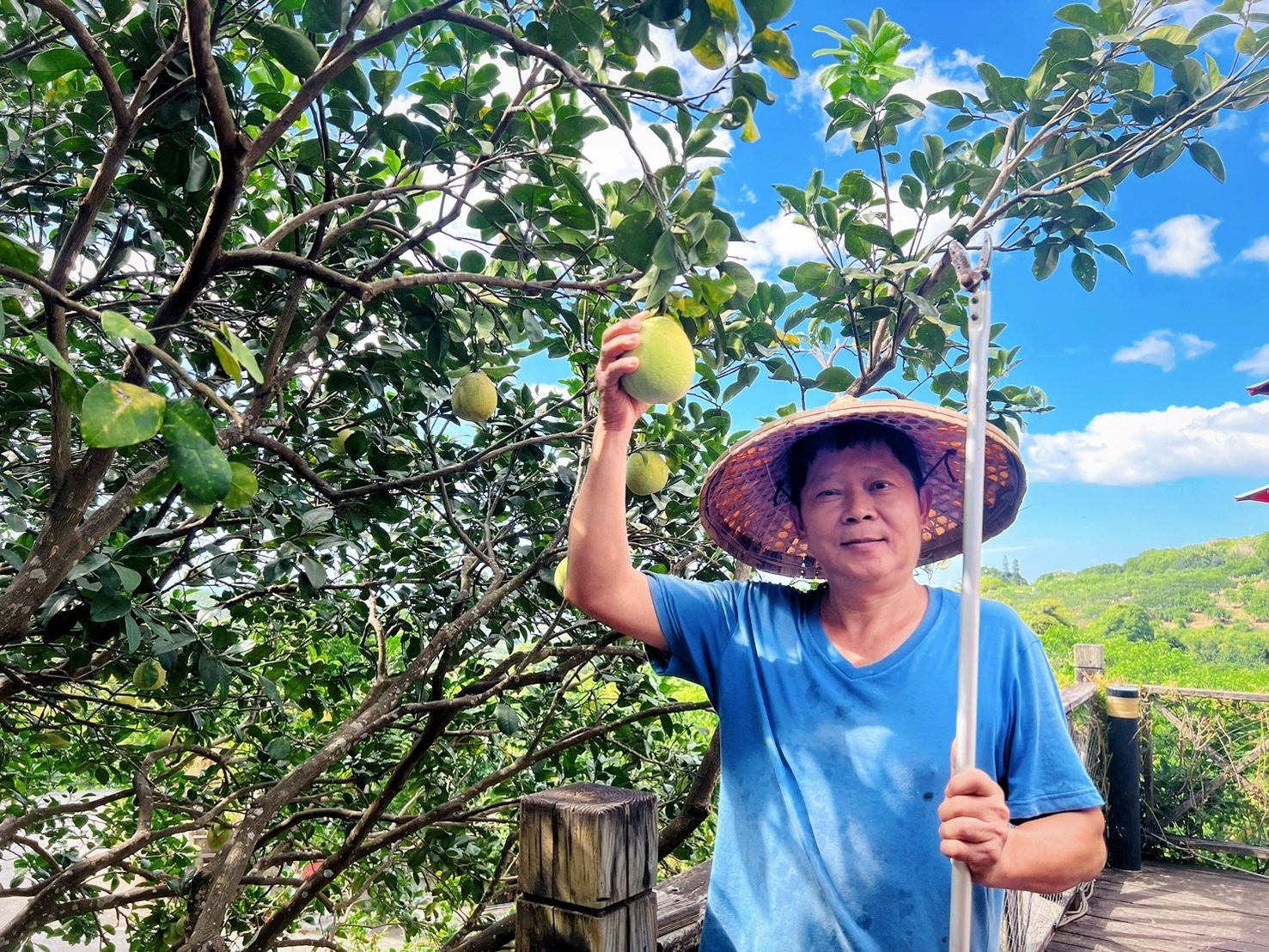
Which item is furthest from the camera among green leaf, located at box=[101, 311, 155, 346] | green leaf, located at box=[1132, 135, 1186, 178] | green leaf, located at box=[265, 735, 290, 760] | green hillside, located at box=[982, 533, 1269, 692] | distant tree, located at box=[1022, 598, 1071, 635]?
green hillside, located at box=[982, 533, 1269, 692]

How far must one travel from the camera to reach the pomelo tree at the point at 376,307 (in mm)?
1159

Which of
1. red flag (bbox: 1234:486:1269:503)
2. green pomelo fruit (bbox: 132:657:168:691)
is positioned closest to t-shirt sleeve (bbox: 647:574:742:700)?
green pomelo fruit (bbox: 132:657:168:691)

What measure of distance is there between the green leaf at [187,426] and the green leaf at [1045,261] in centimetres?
167

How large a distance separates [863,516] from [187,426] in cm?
82

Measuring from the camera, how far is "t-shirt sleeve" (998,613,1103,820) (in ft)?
3.28

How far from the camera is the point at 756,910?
1.08 meters

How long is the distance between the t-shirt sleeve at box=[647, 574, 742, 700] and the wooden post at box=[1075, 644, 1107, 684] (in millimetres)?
4549

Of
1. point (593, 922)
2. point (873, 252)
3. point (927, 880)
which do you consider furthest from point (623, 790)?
point (873, 252)

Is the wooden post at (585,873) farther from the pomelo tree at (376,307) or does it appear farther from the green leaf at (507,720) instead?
the green leaf at (507,720)

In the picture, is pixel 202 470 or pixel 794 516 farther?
pixel 794 516

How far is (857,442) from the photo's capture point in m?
1.23

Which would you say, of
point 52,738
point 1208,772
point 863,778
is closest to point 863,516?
point 863,778

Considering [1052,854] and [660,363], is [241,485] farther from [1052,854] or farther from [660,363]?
[1052,854]

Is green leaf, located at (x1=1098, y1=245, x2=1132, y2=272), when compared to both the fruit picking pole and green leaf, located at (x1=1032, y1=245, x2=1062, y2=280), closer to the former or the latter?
green leaf, located at (x1=1032, y1=245, x2=1062, y2=280)
